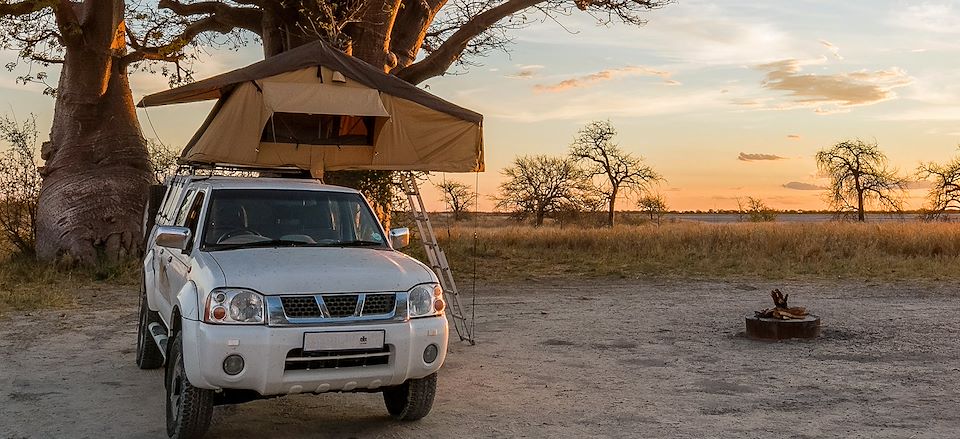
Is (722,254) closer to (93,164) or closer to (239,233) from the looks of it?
(93,164)

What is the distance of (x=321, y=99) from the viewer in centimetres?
1031

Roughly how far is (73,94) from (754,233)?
19.1m

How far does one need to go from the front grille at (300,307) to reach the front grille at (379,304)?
1.04 ft

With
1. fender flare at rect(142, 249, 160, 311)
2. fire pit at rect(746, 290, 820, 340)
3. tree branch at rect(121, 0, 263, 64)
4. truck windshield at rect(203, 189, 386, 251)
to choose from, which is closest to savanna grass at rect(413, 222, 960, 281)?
tree branch at rect(121, 0, 263, 64)

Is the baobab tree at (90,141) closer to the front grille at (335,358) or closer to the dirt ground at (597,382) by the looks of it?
the dirt ground at (597,382)

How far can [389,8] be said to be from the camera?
1755cm

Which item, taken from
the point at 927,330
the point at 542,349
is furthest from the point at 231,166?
the point at 927,330

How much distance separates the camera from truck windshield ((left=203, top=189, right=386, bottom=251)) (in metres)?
6.90

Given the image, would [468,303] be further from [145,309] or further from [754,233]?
[754,233]

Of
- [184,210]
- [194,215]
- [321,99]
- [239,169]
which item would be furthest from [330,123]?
[194,215]

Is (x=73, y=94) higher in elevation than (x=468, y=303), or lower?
higher

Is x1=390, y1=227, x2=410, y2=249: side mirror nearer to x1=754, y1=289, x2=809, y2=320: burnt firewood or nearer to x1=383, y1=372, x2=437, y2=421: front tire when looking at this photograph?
x1=383, y1=372, x2=437, y2=421: front tire

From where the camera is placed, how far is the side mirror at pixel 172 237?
6.45 meters

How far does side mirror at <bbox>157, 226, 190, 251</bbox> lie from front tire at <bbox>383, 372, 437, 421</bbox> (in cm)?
183
